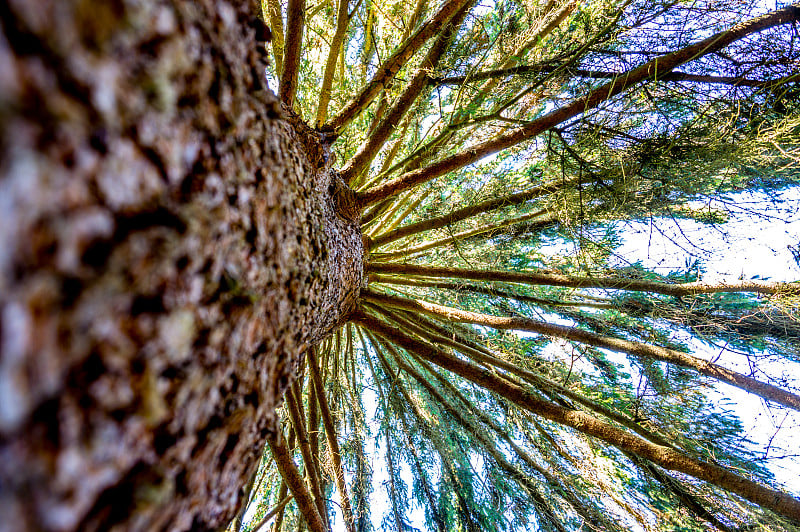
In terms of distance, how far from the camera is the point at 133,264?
0.35m

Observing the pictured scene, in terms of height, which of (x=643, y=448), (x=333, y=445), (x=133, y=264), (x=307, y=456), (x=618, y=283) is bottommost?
(x=333, y=445)

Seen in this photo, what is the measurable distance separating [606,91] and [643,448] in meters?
1.44

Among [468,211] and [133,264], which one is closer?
[133,264]

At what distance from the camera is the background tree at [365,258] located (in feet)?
0.95

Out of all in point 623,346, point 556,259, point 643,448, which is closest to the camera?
point 643,448

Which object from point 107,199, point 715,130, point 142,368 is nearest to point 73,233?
point 107,199

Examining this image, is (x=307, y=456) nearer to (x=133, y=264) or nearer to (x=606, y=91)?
(x=133, y=264)

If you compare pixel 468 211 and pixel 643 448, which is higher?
pixel 468 211

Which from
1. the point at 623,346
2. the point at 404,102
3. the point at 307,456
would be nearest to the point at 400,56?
the point at 404,102

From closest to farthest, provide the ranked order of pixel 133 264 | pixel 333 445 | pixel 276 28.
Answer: pixel 133 264 → pixel 276 28 → pixel 333 445

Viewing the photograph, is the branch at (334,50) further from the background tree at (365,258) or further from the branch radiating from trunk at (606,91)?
the branch radiating from trunk at (606,91)

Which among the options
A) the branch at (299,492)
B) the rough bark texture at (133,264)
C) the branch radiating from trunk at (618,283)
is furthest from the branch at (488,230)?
the rough bark texture at (133,264)

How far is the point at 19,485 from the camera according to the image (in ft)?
0.81

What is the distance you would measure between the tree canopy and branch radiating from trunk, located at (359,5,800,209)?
10 mm
